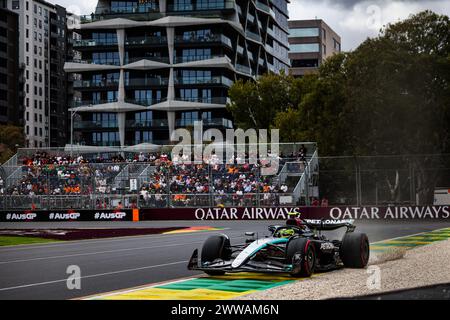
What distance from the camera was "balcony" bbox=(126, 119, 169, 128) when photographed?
293ft

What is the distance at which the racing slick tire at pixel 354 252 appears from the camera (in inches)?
568

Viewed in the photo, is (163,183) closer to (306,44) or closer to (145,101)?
(145,101)

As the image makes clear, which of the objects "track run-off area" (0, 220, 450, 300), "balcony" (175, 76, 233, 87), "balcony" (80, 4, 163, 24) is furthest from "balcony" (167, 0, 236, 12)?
"track run-off area" (0, 220, 450, 300)

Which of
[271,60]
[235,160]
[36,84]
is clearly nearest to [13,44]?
[36,84]

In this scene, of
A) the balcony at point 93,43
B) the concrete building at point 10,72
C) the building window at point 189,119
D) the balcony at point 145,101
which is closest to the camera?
the building window at point 189,119

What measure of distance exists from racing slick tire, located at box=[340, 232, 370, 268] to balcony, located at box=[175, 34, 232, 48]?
74.4m

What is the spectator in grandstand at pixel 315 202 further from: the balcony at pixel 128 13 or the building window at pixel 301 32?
the building window at pixel 301 32

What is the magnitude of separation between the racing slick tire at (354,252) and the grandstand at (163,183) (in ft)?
79.3

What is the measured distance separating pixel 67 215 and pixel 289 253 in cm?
3115

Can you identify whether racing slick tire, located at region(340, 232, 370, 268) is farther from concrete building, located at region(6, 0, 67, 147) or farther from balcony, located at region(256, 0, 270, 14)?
concrete building, located at region(6, 0, 67, 147)

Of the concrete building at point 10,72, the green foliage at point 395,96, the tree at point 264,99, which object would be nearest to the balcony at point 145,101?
the tree at point 264,99

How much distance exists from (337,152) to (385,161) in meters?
9.76

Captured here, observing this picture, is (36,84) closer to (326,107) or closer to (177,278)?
(326,107)
